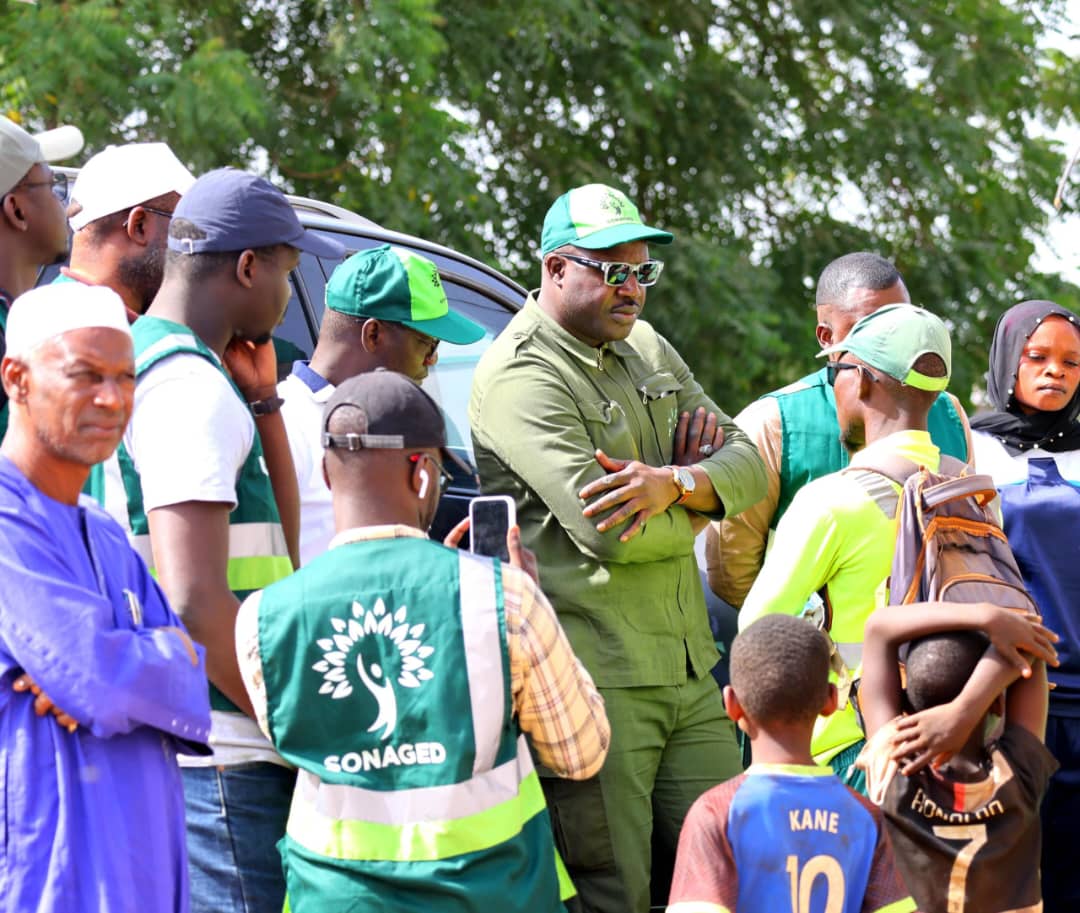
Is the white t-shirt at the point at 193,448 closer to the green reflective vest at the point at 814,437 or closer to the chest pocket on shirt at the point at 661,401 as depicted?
the chest pocket on shirt at the point at 661,401

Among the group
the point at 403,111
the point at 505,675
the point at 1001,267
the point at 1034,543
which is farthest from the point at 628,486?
the point at 1001,267

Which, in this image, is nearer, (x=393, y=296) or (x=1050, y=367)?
(x=393, y=296)

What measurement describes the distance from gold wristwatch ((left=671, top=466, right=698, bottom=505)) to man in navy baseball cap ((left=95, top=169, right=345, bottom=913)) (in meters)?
0.99

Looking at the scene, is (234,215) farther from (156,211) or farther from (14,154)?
(14,154)

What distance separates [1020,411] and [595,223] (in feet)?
5.15

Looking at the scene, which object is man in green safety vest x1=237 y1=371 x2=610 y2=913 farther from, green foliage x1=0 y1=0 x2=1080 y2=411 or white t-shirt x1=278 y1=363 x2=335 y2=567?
green foliage x1=0 y1=0 x2=1080 y2=411

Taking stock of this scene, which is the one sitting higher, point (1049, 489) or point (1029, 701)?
point (1049, 489)

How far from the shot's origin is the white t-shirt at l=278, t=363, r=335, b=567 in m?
3.60

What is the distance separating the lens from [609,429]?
401cm

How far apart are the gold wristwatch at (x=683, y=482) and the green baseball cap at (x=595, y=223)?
63 centimetres

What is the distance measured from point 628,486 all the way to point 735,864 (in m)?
1.07

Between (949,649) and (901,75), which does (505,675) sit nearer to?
(949,649)

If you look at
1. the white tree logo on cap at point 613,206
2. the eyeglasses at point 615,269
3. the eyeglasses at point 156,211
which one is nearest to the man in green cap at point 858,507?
the eyeglasses at point 615,269

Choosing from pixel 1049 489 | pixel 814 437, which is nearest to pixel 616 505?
pixel 814 437
